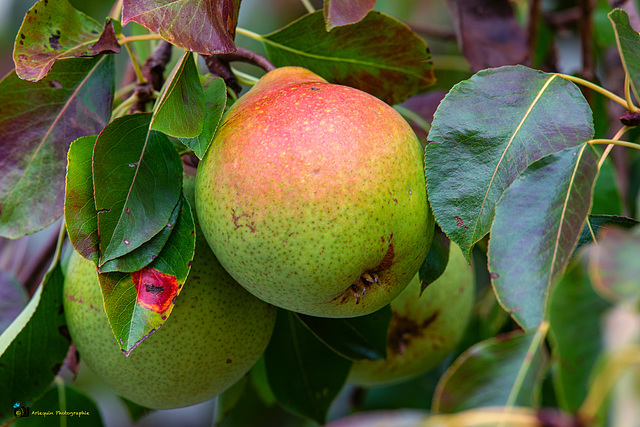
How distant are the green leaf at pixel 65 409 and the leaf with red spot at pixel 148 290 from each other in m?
0.48

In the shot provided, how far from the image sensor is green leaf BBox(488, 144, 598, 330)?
2.42 ft

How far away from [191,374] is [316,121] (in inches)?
19.3

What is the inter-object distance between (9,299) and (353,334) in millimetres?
841

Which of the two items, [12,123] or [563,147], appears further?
[12,123]

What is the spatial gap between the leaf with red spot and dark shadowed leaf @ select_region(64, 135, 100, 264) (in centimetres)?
5

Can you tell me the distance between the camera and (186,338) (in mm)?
998

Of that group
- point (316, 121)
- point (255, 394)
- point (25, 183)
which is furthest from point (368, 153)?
point (255, 394)

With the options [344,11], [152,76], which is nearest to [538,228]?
[344,11]

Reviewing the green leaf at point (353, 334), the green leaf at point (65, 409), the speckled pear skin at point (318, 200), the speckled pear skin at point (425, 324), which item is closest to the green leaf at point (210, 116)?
the speckled pear skin at point (318, 200)

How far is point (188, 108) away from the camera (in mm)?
919

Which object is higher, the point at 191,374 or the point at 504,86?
the point at 504,86

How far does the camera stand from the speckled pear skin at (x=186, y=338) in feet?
3.26

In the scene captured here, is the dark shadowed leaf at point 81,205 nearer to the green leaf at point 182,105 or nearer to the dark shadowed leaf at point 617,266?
the green leaf at point 182,105

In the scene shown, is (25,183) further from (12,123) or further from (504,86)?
(504,86)
